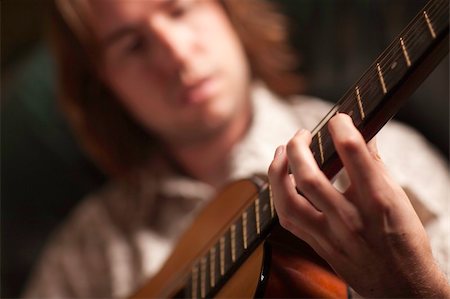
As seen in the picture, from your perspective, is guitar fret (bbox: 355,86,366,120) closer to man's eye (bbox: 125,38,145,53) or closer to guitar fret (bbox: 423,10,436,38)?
guitar fret (bbox: 423,10,436,38)

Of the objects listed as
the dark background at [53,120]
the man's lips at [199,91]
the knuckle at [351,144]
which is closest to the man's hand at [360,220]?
the knuckle at [351,144]

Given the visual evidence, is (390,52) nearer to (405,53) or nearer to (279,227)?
(405,53)

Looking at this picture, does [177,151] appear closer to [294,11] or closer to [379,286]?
[294,11]

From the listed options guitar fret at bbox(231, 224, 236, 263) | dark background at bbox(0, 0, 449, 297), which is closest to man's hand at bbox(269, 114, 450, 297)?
guitar fret at bbox(231, 224, 236, 263)

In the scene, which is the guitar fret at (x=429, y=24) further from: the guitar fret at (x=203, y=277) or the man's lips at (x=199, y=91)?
the man's lips at (x=199, y=91)

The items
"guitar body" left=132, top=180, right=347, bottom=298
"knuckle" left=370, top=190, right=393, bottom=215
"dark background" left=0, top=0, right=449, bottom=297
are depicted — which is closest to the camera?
"knuckle" left=370, top=190, right=393, bottom=215

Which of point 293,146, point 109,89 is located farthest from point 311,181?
point 109,89

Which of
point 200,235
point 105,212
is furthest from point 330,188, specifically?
point 105,212

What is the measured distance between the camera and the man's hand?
0.43 m

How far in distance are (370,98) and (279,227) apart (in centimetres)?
13

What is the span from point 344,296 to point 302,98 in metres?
0.53

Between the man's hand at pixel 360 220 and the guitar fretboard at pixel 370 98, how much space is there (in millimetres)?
18

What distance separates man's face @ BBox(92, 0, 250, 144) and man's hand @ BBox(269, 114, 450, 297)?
0.42 meters

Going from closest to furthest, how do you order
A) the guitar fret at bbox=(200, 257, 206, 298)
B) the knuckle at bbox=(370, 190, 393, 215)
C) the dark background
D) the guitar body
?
1. the knuckle at bbox=(370, 190, 393, 215)
2. the guitar body
3. the guitar fret at bbox=(200, 257, 206, 298)
4. the dark background
